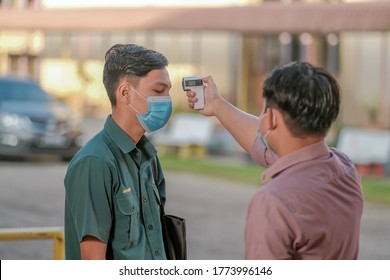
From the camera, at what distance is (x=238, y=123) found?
352 cm

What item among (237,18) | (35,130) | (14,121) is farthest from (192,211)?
(237,18)

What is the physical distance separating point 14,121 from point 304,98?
54.3ft

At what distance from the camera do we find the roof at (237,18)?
19.8 m

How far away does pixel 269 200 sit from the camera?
99.4 inches

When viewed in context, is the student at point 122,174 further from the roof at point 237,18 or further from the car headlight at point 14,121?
the roof at point 237,18

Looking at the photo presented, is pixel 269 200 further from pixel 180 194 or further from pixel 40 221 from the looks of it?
pixel 180 194

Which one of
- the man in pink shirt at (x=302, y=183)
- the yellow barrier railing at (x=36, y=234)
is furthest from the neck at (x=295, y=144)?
the yellow barrier railing at (x=36, y=234)

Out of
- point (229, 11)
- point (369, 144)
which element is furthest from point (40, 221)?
point (229, 11)

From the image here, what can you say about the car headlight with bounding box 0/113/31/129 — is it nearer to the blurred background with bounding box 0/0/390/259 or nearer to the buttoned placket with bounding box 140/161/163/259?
the blurred background with bounding box 0/0/390/259

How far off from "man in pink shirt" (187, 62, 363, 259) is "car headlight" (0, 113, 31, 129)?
53.6 ft

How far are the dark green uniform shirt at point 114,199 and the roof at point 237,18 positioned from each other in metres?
16.2

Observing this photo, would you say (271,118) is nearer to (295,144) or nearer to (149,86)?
(295,144)

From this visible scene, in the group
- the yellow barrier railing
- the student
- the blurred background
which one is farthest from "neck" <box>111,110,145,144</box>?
the blurred background

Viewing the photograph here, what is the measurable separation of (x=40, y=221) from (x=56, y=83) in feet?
65.2
